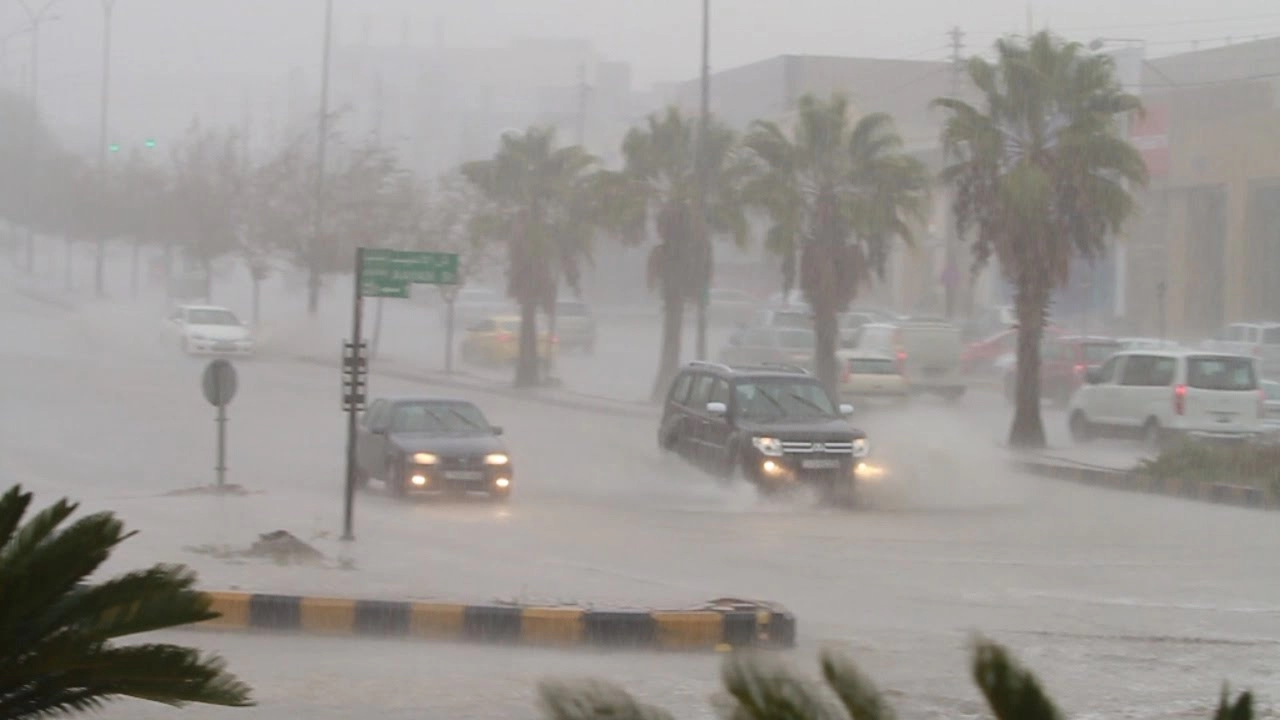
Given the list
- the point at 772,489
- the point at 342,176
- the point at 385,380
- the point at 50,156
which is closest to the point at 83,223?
the point at 50,156

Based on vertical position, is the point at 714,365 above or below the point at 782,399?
above

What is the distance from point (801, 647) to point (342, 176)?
2196 inches

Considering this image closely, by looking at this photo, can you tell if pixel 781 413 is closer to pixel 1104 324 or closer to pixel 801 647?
→ pixel 801 647

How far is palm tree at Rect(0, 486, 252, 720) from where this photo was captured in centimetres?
429

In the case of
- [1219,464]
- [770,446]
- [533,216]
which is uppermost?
[533,216]

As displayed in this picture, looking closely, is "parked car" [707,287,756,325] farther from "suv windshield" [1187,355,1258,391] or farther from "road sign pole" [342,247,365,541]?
"road sign pole" [342,247,365,541]

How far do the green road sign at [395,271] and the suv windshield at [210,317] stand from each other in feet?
119

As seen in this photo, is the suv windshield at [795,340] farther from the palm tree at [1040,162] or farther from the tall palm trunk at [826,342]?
the palm tree at [1040,162]

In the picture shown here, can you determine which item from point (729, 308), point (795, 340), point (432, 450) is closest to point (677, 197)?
point (795, 340)

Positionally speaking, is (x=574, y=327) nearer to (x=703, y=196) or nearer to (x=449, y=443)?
(x=703, y=196)

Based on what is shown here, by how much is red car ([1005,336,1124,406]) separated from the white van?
9850mm

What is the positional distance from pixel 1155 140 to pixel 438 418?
45.4 m

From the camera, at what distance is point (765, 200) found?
3706 centimetres

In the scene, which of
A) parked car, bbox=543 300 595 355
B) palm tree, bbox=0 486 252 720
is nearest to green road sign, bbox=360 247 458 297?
palm tree, bbox=0 486 252 720
